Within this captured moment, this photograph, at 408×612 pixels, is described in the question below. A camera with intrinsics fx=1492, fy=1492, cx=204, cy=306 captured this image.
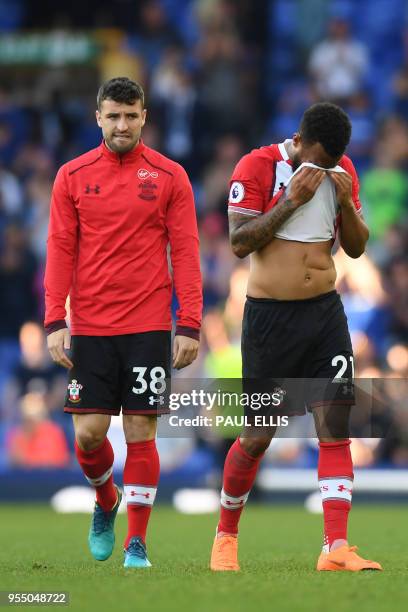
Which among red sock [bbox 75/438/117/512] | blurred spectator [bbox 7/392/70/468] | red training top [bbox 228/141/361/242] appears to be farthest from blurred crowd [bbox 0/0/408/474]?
red training top [bbox 228/141/361/242]

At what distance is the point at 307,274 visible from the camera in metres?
6.87

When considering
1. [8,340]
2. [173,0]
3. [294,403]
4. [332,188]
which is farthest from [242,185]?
[173,0]

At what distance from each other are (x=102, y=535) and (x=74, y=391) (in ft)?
2.60

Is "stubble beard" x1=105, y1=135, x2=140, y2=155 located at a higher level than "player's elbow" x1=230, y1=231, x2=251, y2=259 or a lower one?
higher

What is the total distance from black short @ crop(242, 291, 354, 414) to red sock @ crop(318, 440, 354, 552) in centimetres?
22

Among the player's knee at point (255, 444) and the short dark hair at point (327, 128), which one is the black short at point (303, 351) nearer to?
the player's knee at point (255, 444)

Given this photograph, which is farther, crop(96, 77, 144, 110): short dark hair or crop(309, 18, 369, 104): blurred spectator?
crop(309, 18, 369, 104): blurred spectator

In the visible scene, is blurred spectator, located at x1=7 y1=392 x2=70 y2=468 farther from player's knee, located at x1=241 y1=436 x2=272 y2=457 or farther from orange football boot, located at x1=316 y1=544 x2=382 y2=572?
orange football boot, located at x1=316 y1=544 x2=382 y2=572

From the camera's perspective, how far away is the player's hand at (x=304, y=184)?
21.9 ft

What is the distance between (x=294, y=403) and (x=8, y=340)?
10809 mm

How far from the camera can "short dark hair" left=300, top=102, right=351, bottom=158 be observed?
6617 mm

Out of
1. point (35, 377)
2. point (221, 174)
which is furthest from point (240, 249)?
point (221, 174)

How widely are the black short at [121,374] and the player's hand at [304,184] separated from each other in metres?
0.92

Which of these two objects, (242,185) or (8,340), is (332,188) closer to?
(242,185)
